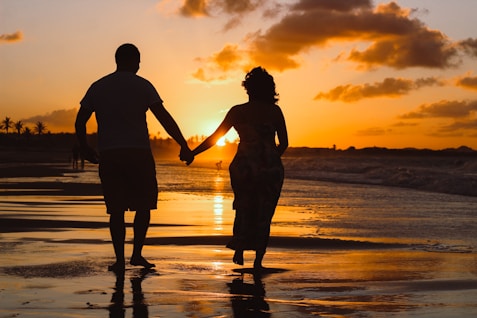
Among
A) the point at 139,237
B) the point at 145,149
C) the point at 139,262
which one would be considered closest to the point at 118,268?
the point at 139,262

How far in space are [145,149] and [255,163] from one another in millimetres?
1066

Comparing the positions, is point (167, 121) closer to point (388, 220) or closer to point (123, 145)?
point (123, 145)

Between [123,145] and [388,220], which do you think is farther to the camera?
[388,220]

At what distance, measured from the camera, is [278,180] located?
24.1 feet

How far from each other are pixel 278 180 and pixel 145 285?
1894 millimetres

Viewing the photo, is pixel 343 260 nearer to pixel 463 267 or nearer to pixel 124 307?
pixel 463 267

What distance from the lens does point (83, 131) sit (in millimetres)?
6996

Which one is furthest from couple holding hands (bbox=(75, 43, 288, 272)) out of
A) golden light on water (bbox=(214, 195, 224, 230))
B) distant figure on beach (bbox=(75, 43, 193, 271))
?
golden light on water (bbox=(214, 195, 224, 230))

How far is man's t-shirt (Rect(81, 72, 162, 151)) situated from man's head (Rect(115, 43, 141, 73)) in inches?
5.1

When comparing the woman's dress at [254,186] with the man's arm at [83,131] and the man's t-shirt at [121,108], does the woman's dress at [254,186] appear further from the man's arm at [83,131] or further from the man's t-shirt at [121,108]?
the man's arm at [83,131]

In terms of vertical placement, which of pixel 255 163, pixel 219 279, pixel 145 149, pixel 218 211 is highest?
pixel 145 149

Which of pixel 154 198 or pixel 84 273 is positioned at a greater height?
pixel 154 198

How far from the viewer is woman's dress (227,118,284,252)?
725cm

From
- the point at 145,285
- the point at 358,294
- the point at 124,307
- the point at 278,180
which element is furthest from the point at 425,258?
the point at 124,307
